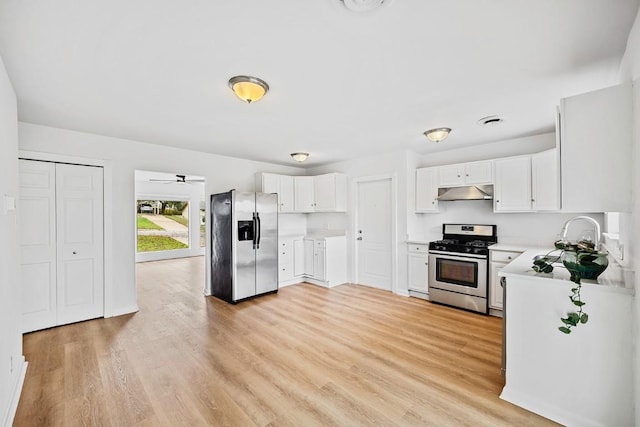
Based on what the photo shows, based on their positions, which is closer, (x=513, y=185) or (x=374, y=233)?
(x=513, y=185)

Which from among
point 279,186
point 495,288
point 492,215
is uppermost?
point 279,186

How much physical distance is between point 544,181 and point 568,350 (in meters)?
2.46

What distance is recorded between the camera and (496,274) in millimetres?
3619

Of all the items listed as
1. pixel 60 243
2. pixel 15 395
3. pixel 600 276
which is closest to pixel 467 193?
pixel 600 276

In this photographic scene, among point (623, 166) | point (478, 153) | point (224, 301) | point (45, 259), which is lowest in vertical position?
point (224, 301)

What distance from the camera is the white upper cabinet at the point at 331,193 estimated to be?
5.27m

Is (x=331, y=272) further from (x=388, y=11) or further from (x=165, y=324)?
(x=388, y=11)

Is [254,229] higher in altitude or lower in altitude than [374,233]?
higher

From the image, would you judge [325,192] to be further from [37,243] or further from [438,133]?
[37,243]

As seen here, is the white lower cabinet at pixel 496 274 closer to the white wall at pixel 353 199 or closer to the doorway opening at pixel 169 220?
the white wall at pixel 353 199

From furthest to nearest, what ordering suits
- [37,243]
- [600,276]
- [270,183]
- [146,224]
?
[146,224] < [270,183] < [37,243] < [600,276]

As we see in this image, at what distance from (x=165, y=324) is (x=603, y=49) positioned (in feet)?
15.8

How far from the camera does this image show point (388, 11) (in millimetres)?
1447

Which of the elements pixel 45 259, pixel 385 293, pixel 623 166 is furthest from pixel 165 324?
pixel 623 166
